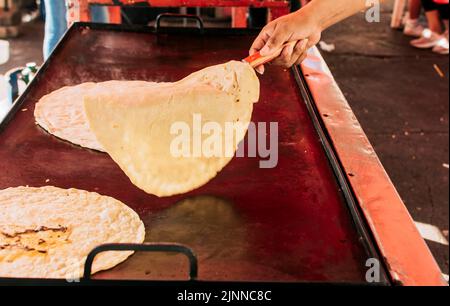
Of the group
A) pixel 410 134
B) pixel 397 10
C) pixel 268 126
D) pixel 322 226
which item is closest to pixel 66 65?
pixel 268 126

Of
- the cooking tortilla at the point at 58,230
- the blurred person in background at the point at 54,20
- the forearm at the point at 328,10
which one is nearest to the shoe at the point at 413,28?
the blurred person in background at the point at 54,20

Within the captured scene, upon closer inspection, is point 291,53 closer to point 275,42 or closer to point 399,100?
point 275,42

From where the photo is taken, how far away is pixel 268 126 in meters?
2.11

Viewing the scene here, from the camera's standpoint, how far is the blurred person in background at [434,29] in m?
6.12

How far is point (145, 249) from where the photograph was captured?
4.02 ft

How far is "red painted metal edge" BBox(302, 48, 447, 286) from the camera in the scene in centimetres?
134

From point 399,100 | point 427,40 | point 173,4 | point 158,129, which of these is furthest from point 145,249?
point 427,40

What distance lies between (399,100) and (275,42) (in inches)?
127

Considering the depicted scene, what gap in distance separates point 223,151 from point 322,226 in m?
0.42

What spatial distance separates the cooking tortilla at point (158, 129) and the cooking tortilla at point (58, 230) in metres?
0.15

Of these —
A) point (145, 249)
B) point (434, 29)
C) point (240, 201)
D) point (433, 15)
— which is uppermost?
point (145, 249)
